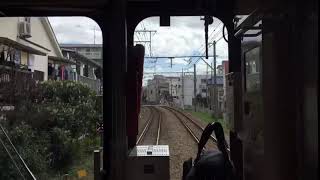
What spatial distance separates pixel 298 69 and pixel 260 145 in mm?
631

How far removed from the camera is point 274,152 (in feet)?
6.53

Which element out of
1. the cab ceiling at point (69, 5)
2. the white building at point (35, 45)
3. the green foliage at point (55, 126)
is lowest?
the green foliage at point (55, 126)

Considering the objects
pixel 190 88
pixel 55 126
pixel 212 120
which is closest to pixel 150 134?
pixel 212 120

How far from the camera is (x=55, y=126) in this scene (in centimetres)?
1210

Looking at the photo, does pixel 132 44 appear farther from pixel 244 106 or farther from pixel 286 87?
pixel 286 87

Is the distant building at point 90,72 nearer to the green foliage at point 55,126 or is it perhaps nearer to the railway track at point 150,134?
the green foliage at point 55,126

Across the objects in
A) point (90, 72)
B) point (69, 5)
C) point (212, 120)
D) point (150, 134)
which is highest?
point (69, 5)

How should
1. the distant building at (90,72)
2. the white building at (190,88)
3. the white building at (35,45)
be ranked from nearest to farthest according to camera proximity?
the distant building at (90,72) → the white building at (35,45) → the white building at (190,88)

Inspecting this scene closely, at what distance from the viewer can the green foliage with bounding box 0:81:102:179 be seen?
28.8 feet

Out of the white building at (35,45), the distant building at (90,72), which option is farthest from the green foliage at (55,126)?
the white building at (35,45)

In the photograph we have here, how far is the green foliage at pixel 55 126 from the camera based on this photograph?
346 inches

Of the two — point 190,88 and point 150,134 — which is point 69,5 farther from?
point 190,88

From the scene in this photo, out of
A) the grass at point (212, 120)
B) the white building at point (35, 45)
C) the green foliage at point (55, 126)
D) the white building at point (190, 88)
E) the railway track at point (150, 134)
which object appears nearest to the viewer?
the grass at point (212, 120)

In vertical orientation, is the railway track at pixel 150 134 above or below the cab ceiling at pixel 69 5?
below
